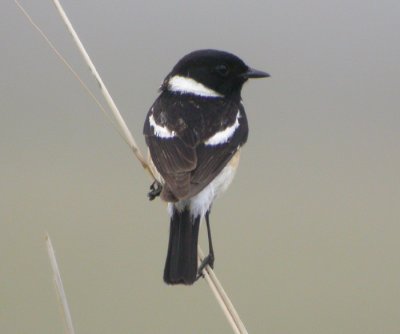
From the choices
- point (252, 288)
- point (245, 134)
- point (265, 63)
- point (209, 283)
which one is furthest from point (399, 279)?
point (265, 63)

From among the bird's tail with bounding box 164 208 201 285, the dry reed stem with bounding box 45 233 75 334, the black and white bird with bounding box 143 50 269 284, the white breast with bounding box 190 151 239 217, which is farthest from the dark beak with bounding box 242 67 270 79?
the dry reed stem with bounding box 45 233 75 334

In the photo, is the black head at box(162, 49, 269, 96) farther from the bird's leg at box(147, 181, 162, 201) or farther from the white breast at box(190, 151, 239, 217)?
the bird's leg at box(147, 181, 162, 201)

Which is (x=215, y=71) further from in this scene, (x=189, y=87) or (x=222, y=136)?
(x=222, y=136)

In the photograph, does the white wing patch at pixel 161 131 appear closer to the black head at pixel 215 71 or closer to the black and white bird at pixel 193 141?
the black and white bird at pixel 193 141

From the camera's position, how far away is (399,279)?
9516 millimetres

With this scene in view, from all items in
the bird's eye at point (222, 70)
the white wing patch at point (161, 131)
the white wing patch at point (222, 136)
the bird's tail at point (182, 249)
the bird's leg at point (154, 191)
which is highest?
the white wing patch at point (161, 131)

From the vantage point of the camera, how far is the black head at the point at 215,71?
5621mm

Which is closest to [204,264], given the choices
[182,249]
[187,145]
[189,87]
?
[182,249]

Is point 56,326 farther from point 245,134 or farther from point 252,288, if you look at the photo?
point 245,134

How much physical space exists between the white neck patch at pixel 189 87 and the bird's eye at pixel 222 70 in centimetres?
9

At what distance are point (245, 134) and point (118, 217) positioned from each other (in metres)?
5.38

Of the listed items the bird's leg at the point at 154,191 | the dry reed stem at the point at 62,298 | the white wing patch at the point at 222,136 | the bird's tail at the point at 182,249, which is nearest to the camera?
the dry reed stem at the point at 62,298

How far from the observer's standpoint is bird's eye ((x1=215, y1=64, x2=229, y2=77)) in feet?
18.5

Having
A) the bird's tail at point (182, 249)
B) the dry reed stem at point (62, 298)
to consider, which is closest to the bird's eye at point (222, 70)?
the bird's tail at point (182, 249)
